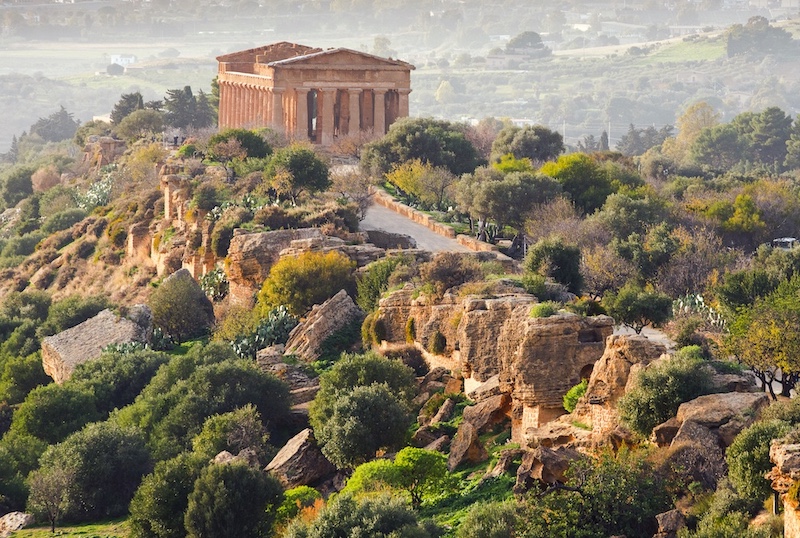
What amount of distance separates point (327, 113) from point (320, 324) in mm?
46910

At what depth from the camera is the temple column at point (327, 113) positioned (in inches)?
3497

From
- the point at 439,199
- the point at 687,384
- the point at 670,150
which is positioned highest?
the point at 687,384

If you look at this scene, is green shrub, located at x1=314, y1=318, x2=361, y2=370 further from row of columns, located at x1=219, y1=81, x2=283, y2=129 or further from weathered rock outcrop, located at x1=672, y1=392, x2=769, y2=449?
row of columns, located at x1=219, y1=81, x2=283, y2=129

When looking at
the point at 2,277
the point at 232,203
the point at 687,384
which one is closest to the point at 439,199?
the point at 232,203

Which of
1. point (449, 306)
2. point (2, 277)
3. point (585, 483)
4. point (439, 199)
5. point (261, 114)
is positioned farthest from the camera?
point (261, 114)

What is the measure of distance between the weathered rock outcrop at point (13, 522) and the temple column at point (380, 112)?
54213 mm

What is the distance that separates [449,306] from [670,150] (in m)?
94.1

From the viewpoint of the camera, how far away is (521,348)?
Answer: 32969 mm

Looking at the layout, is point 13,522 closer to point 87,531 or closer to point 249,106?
point 87,531

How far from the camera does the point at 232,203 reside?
58.7m

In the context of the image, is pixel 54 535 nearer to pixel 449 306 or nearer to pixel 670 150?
pixel 449 306

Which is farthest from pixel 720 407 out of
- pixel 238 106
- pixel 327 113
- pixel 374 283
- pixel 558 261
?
pixel 238 106

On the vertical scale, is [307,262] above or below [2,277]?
Answer: above

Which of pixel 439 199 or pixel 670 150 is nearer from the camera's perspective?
pixel 439 199
